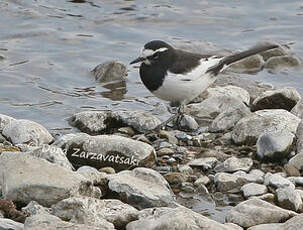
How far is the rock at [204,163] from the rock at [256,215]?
4.22 ft

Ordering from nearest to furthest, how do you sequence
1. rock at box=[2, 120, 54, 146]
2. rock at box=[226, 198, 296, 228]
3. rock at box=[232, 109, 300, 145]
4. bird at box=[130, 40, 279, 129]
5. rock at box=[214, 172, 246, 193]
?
rock at box=[226, 198, 296, 228], rock at box=[214, 172, 246, 193], rock at box=[2, 120, 54, 146], rock at box=[232, 109, 300, 145], bird at box=[130, 40, 279, 129]

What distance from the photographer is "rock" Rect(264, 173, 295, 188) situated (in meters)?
6.37

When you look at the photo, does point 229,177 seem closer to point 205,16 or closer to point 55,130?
point 55,130

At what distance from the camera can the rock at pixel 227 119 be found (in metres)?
8.30

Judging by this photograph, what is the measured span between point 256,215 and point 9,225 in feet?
5.41

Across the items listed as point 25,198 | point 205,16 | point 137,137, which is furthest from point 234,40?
point 25,198

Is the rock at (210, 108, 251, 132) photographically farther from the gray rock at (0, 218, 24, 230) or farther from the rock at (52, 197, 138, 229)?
the gray rock at (0, 218, 24, 230)

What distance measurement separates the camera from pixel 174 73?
848 cm

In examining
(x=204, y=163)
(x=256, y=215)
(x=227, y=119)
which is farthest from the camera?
(x=227, y=119)

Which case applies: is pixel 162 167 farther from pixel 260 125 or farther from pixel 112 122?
pixel 112 122

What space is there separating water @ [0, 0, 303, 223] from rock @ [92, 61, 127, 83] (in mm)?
102

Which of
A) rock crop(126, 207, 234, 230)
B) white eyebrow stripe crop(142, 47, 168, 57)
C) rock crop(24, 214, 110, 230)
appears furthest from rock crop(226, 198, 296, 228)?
white eyebrow stripe crop(142, 47, 168, 57)

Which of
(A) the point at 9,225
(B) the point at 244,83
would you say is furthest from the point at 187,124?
(A) the point at 9,225

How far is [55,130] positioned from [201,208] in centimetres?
259
